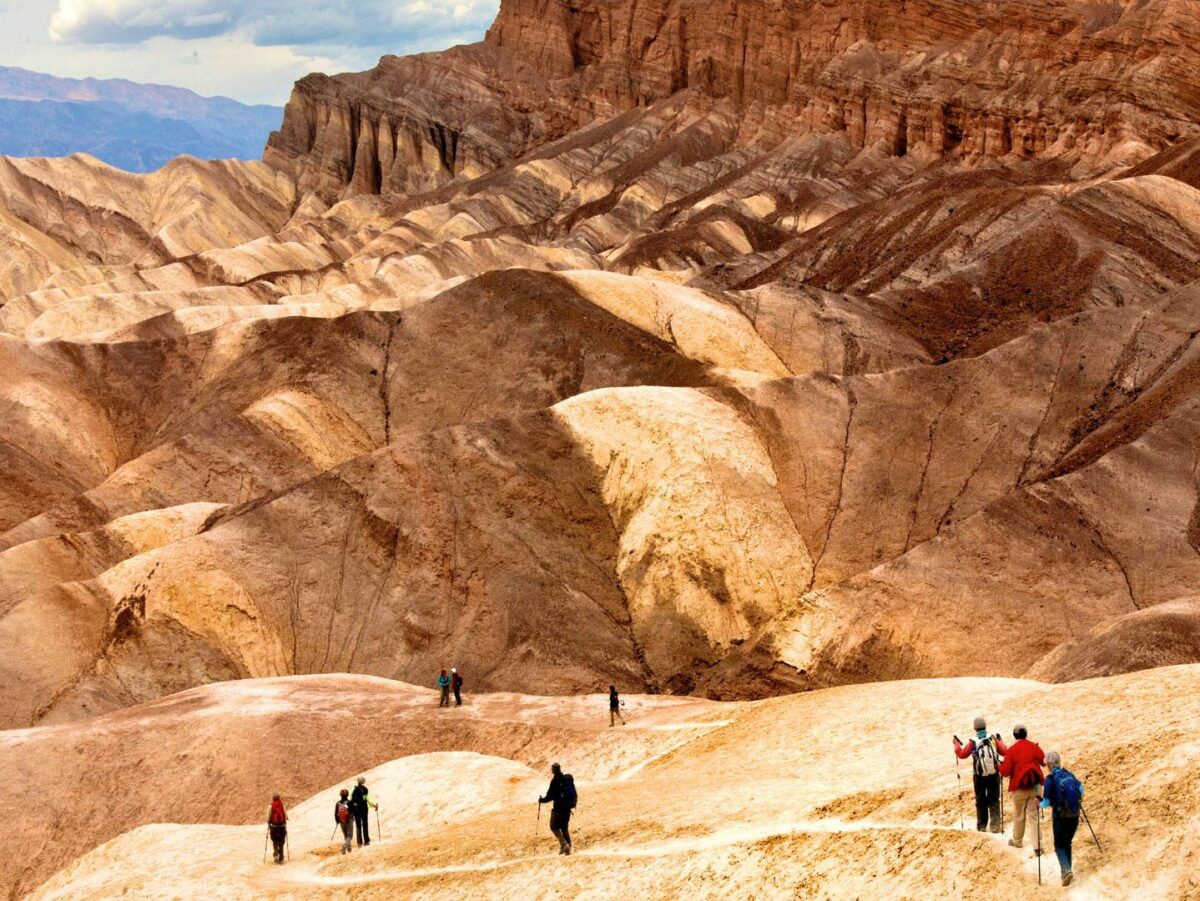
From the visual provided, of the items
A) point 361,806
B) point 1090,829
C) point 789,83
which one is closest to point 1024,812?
point 1090,829

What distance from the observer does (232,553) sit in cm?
4916

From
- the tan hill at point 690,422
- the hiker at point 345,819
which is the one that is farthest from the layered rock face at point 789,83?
the hiker at point 345,819

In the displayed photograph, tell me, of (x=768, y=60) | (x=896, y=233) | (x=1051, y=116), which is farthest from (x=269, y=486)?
(x=768, y=60)

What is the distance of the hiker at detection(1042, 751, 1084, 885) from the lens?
14500 mm

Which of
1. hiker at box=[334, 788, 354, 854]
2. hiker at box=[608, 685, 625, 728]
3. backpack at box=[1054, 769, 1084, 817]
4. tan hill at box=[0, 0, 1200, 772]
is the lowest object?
hiker at box=[334, 788, 354, 854]

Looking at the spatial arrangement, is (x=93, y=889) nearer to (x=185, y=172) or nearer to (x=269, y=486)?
(x=269, y=486)

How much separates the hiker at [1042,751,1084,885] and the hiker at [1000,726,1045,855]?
0.65 metres

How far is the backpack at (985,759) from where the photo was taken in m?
16.1

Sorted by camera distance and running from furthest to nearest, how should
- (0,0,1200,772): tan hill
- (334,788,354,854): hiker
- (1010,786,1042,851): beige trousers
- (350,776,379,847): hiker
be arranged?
(0,0,1200,772): tan hill → (334,788,354,854): hiker → (350,776,379,847): hiker → (1010,786,1042,851): beige trousers

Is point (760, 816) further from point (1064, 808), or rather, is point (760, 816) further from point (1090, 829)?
point (1064, 808)

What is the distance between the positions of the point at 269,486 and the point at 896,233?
175 ft

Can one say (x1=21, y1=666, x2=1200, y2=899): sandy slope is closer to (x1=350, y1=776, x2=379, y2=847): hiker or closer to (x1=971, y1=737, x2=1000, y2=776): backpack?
(x1=350, y1=776, x2=379, y2=847): hiker

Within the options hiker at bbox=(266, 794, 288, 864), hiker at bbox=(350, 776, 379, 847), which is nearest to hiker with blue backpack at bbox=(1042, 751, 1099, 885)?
hiker at bbox=(350, 776, 379, 847)

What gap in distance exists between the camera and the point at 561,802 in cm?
2002
